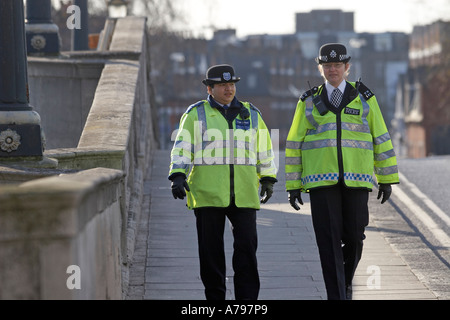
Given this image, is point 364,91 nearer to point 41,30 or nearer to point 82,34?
point 41,30

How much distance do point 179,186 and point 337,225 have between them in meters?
1.15

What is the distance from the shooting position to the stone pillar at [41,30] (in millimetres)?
16391

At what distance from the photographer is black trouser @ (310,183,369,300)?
7.88m

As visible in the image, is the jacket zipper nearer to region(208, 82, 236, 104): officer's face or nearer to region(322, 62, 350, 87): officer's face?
region(322, 62, 350, 87): officer's face

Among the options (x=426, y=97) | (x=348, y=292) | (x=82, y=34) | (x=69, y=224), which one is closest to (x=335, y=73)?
(x=348, y=292)

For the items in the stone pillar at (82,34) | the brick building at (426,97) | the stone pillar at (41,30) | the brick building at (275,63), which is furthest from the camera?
the brick building at (275,63)

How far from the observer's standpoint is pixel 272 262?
10.2 m

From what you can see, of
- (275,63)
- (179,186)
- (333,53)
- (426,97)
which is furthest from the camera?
(275,63)

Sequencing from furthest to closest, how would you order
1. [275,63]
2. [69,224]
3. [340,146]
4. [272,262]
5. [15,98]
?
[275,63] → [272,262] → [15,98] → [340,146] → [69,224]

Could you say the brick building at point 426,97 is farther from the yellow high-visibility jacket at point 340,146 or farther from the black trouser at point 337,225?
the black trouser at point 337,225

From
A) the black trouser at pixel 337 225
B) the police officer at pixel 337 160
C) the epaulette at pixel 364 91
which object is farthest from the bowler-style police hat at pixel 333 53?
the black trouser at pixel 337 225

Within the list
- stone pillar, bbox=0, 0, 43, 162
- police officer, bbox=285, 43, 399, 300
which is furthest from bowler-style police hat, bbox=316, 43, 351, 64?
stone pillar, bbox=0, 0, 43, 162

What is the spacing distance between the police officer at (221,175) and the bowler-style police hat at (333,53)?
663mm

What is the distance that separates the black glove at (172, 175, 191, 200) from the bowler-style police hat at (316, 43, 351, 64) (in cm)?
133
